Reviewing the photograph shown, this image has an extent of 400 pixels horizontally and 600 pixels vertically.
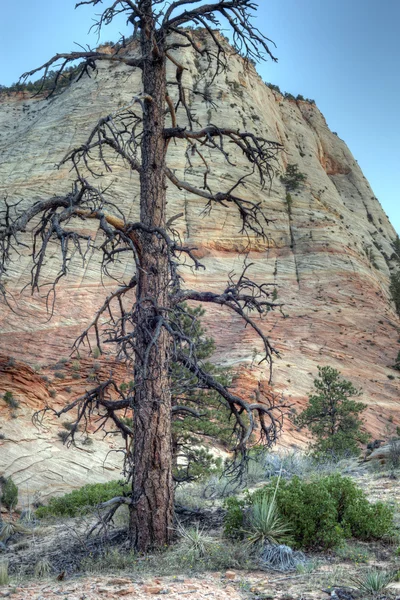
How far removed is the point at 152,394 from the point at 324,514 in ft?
8.50

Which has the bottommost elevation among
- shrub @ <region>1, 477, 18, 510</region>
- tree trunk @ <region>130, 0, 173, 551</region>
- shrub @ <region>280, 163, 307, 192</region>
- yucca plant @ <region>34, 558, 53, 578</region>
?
shrub @ <region>1, 477, 18, 510</region>

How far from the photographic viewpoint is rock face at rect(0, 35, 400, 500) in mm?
26703

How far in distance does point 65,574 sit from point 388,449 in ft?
31.3

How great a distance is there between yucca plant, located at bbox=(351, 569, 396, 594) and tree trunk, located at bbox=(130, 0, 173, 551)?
2656 millimetres

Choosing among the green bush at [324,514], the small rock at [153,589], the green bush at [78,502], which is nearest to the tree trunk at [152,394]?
the green bush at [324,514]

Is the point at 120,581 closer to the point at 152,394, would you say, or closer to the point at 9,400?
the point at 152,394

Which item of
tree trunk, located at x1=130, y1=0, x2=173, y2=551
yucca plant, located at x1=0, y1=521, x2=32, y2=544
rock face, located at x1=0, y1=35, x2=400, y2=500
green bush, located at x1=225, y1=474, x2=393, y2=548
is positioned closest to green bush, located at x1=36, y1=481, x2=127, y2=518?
yucca plant, located at x1=0, y1=521, x2=32, y2=544

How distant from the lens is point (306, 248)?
1564 inches

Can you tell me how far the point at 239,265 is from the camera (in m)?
37.3

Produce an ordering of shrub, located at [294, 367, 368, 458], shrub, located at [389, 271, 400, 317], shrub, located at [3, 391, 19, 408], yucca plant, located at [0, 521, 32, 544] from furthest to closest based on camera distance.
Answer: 1. shrub, located at [389, 271, 400, 317]
2. shrub, located at [3, 391, 19, 408]
3. shrub, located at [294, 367, 368, 458]
4. yucca plant, located at [0, 521, 32, 544]

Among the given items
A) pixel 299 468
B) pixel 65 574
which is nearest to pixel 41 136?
pixel 299 468

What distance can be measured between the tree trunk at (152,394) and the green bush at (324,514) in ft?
3.34

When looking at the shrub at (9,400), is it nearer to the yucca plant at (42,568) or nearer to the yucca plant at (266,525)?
the yucca plant at (42,568)

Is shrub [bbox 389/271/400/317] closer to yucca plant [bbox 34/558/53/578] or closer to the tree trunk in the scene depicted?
the tree trunk
